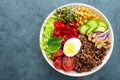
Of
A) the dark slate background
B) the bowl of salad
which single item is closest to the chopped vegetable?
the bowl of salad

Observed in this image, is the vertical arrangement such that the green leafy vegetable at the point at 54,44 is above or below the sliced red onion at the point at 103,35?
below

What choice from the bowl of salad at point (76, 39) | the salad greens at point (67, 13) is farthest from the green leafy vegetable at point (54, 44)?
the salad greens at point (67, 13)

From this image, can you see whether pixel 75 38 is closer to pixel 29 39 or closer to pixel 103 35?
pixel 103 35

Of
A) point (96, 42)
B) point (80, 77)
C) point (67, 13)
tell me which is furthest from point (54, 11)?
point (80, 77)

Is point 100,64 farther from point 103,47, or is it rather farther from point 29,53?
point 29,53

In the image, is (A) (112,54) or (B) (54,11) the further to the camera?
(A) (112,54)

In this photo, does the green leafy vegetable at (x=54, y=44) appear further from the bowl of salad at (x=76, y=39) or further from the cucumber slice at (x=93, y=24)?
the cucumber slice at (x=93, y=24)

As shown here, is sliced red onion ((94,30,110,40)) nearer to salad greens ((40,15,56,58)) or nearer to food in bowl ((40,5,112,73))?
food in bowl ((40,5,112,73))
